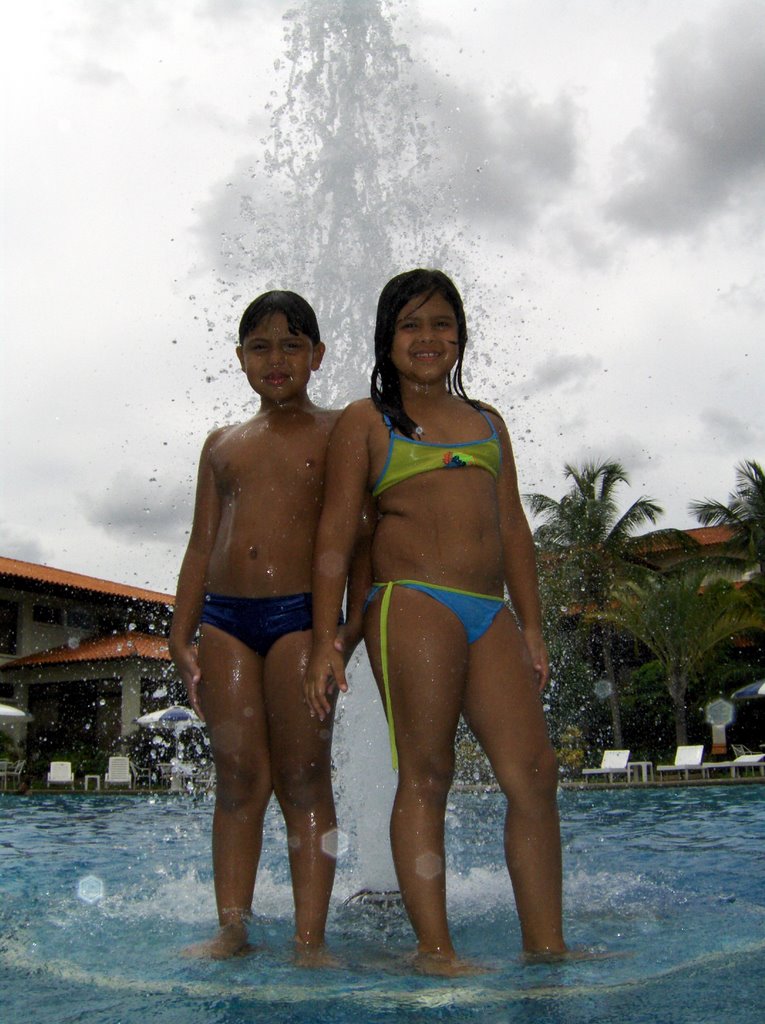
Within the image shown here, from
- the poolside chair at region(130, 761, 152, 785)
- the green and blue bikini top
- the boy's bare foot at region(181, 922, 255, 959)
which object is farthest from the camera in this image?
the poolside chair at region(130, 761, 152, 785)

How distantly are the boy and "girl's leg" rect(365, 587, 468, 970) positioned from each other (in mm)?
270

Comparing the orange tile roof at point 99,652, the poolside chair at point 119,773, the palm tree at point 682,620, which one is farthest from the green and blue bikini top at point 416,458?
the orange tile roof at point 99,652

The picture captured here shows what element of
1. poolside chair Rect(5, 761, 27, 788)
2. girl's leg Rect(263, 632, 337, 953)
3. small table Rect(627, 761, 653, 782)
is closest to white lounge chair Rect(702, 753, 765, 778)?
small table Rect(627, 761, 653, 782)

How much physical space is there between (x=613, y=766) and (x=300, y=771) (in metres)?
15.8

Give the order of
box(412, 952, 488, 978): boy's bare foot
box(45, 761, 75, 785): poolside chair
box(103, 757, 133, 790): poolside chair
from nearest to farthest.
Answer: box(412, 952, 488, 978): boy's bare foot
box(103, 757, 133, 790): poolside chair
box(45, 761, 75, 785): poolside chair

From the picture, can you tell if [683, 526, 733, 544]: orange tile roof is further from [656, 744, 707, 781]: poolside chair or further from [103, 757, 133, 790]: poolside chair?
[103, 757, 133, 790]: poolside chair

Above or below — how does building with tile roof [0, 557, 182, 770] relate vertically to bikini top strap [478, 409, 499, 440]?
above

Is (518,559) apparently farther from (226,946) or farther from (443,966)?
(226,946)

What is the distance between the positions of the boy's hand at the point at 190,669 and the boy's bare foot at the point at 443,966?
0.94 meters

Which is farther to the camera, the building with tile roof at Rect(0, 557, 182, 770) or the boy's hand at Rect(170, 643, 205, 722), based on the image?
the building with tile roof at Rect(0, 557, 182, 770)

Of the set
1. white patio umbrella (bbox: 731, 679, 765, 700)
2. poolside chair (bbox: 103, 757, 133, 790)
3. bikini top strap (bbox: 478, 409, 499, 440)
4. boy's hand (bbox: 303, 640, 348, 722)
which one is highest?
white patio umbrella (bbox: 731, 679, 765, 700)

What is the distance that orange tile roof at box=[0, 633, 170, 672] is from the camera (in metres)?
24.8

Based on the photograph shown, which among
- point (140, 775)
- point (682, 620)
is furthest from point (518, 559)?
point (682, 620)

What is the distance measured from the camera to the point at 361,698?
498cm
